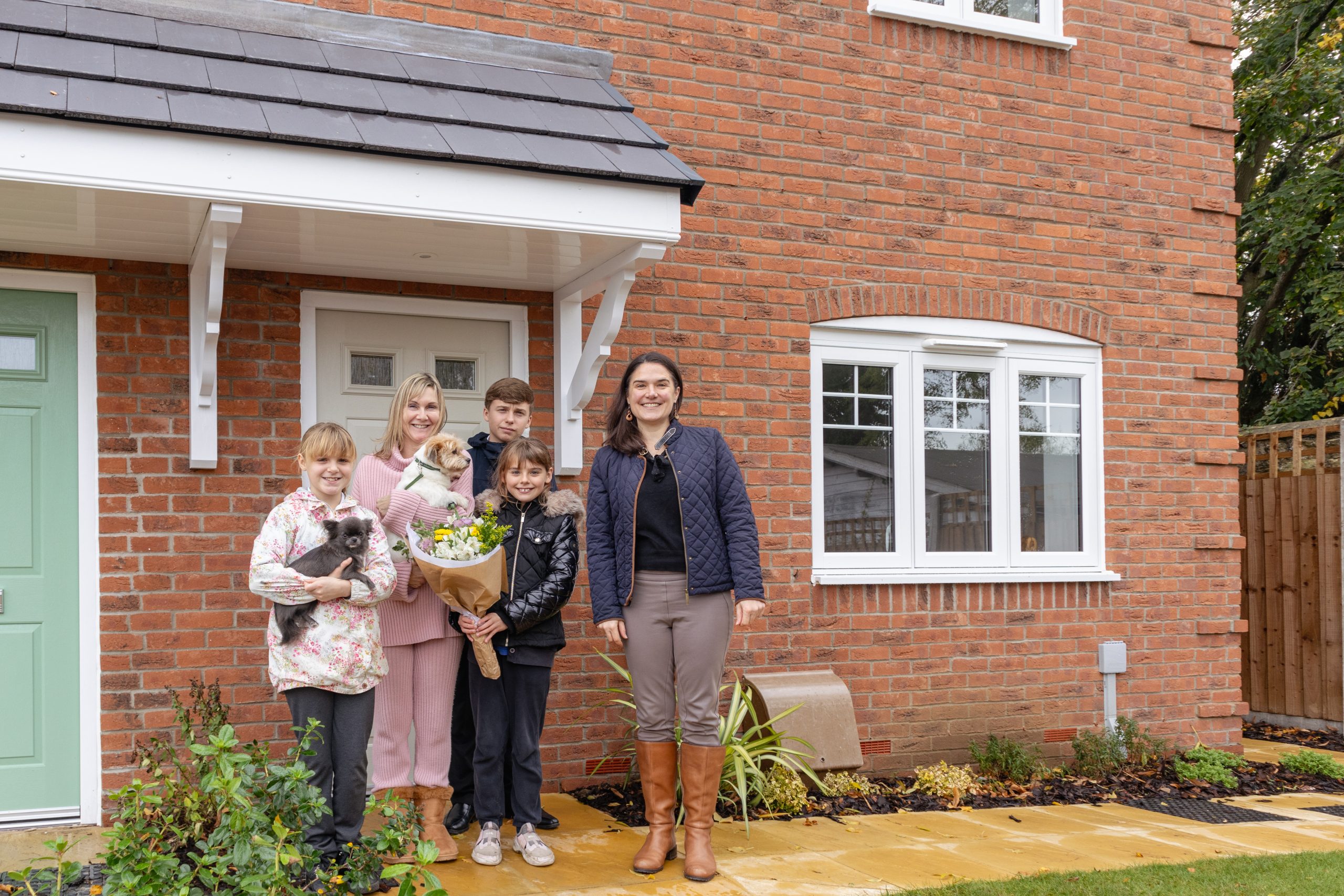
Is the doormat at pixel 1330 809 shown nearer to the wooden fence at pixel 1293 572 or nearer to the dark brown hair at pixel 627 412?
the wooden fence at pixel 1293 572

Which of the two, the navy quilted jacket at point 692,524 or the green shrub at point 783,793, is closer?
the navy quilted jacket at point 692,524

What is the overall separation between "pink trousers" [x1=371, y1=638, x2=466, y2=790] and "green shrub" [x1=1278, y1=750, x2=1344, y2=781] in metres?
5.34

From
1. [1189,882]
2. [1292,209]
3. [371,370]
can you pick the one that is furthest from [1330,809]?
[1292,209]

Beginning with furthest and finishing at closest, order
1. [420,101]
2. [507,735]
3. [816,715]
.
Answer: [816,715] < [420,101] < [507,735]

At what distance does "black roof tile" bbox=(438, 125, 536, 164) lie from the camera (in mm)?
4461

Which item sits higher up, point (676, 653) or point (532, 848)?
point (676, 653)

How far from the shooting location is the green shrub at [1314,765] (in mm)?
6883

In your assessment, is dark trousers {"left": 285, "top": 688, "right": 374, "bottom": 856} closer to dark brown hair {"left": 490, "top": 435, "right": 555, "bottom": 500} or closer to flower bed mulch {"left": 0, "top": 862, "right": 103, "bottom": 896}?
flower bed mulch {"left": 0, "top": 862, "right": 103, "bottom": 896}

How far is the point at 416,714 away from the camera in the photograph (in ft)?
14.7

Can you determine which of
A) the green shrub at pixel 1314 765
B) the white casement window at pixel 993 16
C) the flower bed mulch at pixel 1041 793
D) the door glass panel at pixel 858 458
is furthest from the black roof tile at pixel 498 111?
the green shrub at pixel 1314 765

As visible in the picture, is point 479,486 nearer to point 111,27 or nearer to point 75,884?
point 75,884

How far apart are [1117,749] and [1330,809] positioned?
1087 mm

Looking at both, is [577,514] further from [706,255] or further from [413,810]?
[706,255]

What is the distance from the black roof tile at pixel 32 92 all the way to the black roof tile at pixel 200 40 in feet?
1.92
